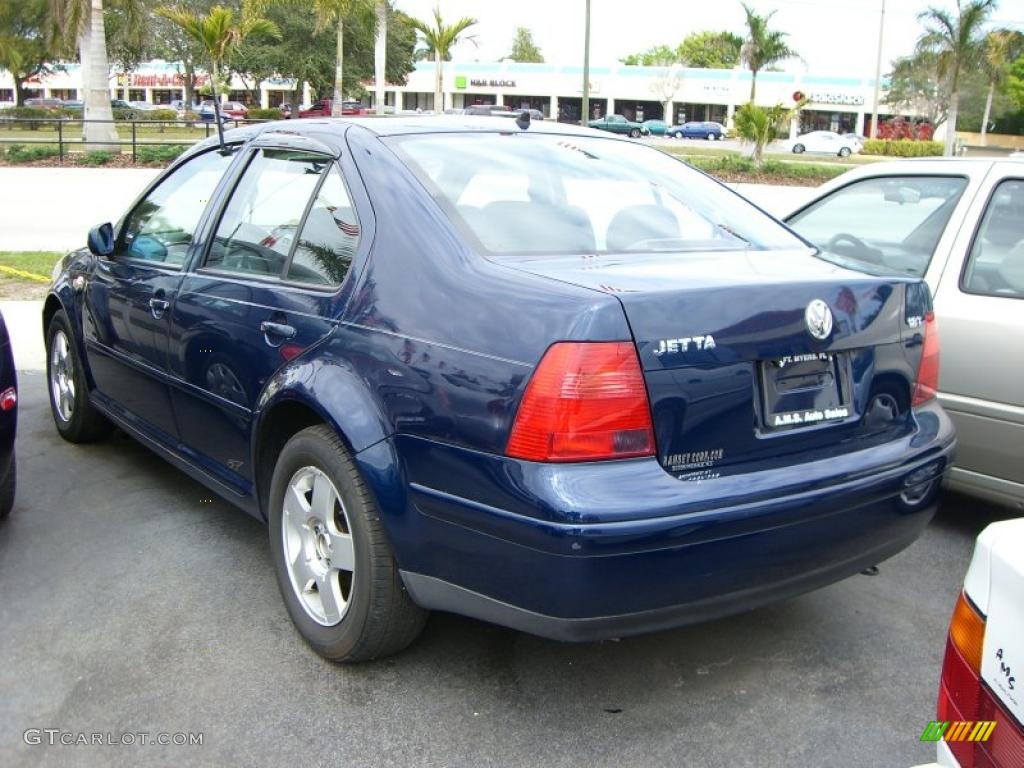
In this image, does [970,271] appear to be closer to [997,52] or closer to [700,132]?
[997,52]

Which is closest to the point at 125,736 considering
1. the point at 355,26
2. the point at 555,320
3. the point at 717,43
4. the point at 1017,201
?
the point at 555,320

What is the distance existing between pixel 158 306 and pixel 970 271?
353 centimetres

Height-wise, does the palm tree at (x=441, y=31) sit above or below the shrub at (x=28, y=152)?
above

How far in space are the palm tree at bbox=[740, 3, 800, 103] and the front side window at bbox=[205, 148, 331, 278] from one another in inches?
1445

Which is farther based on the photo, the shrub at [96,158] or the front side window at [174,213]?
the shrub at [96,158]

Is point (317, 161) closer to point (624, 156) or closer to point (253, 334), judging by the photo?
point (253, 334)

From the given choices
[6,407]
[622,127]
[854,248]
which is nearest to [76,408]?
[6,407]

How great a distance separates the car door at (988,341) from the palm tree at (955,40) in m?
34.4

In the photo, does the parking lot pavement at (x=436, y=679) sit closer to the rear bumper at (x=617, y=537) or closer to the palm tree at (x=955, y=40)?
the rear bumper at (x=617, y=537)

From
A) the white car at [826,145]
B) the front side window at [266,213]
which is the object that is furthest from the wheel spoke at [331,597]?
the white car at [826,145]

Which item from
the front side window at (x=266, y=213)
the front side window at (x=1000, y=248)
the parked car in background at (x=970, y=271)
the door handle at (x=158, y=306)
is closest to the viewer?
the front side window at (x=266, y=213)

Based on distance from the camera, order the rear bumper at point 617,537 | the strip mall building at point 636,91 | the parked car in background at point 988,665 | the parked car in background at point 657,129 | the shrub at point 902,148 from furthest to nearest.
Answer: the strip mall building at point 636,91, the parked car in background at point 657,129, the shrub at point 902,148, the rear bumper at point 617,537, the parked car in background at point 988,665

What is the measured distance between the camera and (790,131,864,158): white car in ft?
172

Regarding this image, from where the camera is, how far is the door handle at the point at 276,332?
337 cm
